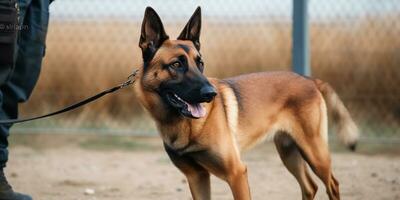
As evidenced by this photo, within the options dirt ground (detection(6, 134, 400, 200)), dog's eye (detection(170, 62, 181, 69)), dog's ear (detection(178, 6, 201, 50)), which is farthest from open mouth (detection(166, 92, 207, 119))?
dirt ground (detection(6, 134, 400, 200))

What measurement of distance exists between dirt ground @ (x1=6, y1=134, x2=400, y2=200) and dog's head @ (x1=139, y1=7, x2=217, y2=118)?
1.29 m

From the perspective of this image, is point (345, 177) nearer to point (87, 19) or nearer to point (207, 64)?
point (207, 64)

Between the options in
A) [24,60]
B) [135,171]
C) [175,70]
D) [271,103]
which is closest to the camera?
[175,70]

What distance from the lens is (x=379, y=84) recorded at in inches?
262

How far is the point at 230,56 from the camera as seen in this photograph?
7074 millimetres

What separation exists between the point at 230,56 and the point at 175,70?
140 inches

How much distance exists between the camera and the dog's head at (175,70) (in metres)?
3.48

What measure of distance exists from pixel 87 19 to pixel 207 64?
4.02ft

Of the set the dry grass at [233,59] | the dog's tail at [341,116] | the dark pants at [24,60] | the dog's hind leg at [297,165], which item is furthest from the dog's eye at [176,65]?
the dry grass at [233,59]

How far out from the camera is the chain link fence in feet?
21.6

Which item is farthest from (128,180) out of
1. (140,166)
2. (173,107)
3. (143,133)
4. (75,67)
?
(75,67)

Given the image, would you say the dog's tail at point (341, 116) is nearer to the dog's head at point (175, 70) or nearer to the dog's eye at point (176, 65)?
the dog's head at point (175, 70)

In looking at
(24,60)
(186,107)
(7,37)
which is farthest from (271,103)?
(7,37)

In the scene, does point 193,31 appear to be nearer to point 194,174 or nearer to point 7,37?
point 194,174
